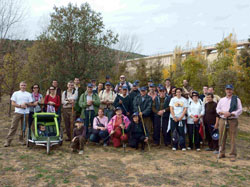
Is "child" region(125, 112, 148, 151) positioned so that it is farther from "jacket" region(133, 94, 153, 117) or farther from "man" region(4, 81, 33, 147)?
"man" region(4, 81, 33, 147)

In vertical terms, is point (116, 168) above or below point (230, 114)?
below

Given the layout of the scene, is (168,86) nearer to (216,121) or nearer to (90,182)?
Answer: (216,121)

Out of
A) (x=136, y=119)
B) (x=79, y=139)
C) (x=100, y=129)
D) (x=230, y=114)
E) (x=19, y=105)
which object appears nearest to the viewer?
(x=230, y=114)

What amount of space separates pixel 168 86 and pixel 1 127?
8.10 m

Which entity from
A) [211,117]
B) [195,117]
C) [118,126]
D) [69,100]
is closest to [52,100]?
[69,100]

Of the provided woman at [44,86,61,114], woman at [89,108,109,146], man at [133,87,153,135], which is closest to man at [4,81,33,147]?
woman at [44,86,61,114]

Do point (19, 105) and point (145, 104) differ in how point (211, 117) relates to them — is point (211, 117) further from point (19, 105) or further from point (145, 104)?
point (19, 105)

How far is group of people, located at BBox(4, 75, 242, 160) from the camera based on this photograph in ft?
26.3

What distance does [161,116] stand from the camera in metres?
8.68

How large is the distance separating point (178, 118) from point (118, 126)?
6.66 ft

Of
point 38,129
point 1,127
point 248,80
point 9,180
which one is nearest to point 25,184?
point 9,180

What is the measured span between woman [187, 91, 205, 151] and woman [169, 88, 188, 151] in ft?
0.75

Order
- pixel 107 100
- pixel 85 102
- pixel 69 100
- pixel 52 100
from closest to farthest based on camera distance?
pixel 52 100, pixel 85 102, pixel 69 100, pixel 107 100

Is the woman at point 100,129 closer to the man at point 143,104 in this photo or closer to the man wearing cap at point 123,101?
the man wearing cap at point 123,101
